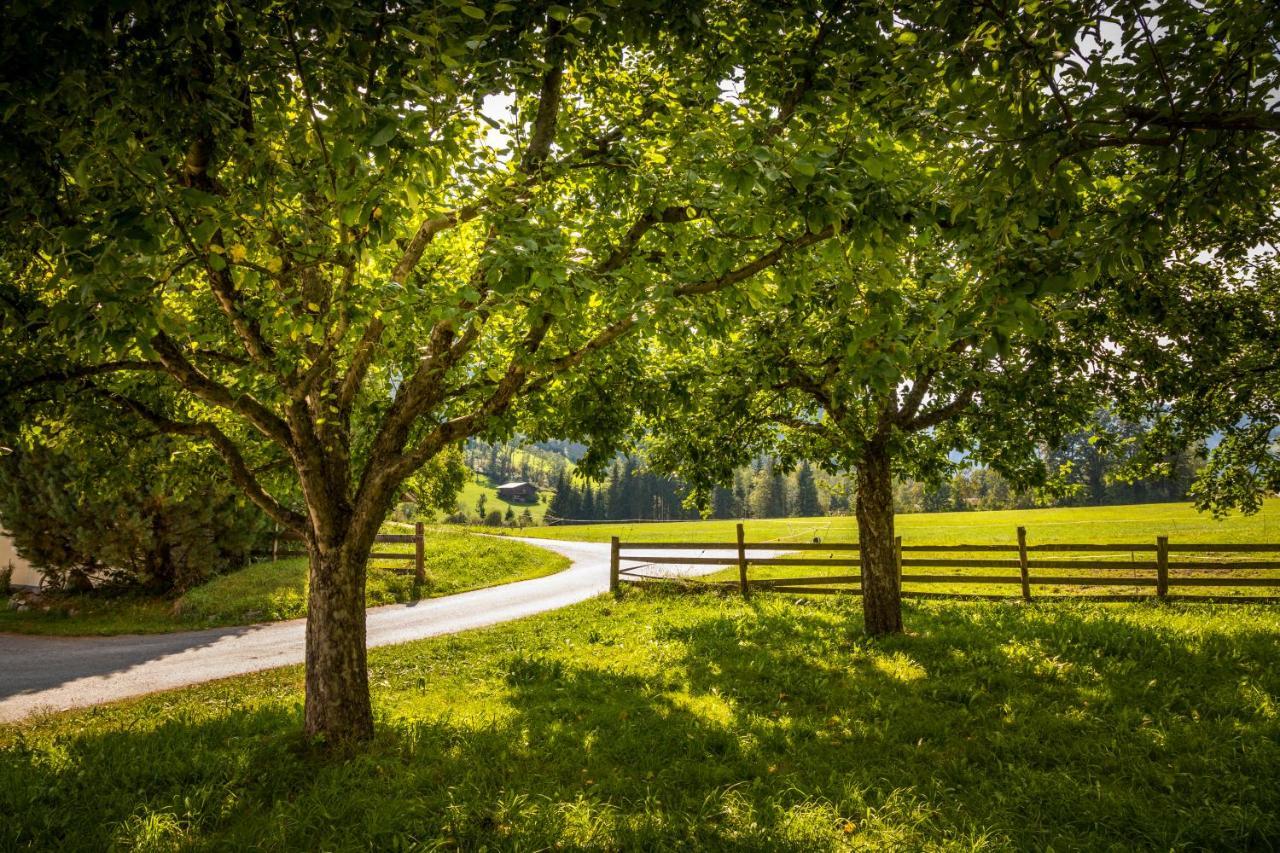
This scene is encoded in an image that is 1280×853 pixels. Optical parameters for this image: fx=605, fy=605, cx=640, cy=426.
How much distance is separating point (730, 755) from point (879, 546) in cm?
607

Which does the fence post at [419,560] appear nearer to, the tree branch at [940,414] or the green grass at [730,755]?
the green grass at [730,755]

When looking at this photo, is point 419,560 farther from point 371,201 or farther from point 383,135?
point 383,135

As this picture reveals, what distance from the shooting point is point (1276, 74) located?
3.39m

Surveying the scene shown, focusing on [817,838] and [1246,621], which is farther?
[1246,621]

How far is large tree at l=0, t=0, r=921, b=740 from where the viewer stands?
3.22m

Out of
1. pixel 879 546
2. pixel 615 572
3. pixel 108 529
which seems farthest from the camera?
pixel 615 572

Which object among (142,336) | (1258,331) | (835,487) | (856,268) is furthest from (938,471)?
(142,336)

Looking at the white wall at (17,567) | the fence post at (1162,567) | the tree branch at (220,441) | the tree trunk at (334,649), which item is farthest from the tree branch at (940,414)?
the white wall at (17,567)

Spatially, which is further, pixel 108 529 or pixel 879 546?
pixel 108 529

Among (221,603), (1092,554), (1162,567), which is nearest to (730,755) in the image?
(1162,567)

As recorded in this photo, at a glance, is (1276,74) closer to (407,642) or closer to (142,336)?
(142,336)

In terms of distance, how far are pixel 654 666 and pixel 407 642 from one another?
245 inches

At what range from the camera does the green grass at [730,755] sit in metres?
4.96

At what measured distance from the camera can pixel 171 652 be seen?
12859 mm
